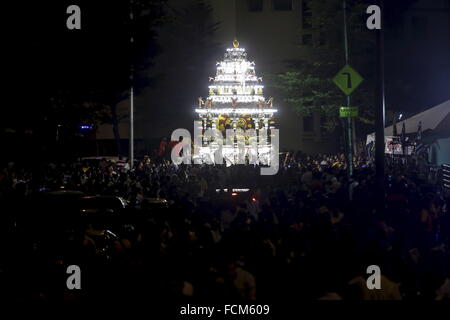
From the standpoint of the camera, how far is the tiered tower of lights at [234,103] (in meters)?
41.8

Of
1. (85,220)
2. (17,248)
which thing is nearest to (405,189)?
(85,220)

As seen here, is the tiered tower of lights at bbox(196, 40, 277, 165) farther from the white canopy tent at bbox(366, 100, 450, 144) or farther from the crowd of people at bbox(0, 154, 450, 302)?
the crowd of people at bbox(0, 154, 450, 302)

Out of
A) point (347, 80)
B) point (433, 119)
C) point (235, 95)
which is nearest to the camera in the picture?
point (347, 80)

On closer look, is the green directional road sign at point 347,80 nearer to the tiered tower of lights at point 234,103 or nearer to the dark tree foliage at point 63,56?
the dark tree foliage at point 63,56

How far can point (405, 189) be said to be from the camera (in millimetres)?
16109

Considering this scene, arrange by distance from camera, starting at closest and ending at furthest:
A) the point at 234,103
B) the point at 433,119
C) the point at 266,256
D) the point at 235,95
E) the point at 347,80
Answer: the point at 266,256 < the point at 347,80 < the point at 433,119 < the point at 234,103 < the point at 235,95

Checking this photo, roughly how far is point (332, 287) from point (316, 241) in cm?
144

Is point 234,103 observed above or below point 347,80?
above

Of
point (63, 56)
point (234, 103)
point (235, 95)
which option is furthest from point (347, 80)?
point (235, 95)

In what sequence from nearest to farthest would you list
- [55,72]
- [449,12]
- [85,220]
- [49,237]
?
[49,237] < [85,220] < [55,72] < [449,12]

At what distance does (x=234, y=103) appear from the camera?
41.4 m

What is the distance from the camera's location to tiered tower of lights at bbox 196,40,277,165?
41.8 meters

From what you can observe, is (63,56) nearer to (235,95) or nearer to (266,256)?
A: (266,256)
